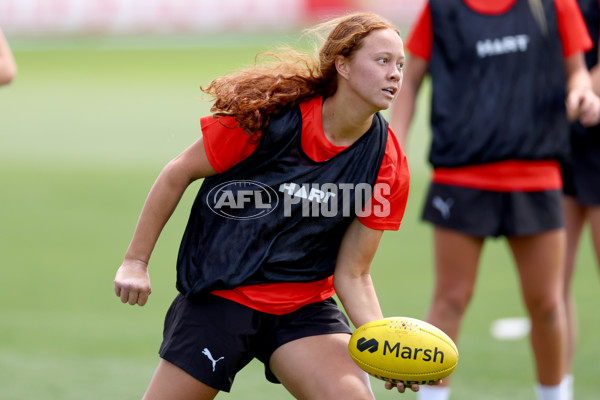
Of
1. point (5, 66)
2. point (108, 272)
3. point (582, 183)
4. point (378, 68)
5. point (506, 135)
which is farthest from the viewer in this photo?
point (108, 272)

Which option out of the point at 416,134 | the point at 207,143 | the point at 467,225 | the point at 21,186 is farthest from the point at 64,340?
the point at 416,134

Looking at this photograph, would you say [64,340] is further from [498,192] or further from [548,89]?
[548,89]

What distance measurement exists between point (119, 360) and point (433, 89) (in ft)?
8.41

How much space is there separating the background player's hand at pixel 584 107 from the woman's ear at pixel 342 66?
147 cm

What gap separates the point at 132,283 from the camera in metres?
3.36

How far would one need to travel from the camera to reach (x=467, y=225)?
4.66 meters

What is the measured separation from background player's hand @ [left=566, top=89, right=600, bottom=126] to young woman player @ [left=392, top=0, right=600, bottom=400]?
0.14 metres

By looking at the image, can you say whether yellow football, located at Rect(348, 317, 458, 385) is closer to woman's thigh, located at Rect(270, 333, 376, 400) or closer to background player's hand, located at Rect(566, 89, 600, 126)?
woman's thigh, located at Rect(270, 333, 376, 400)

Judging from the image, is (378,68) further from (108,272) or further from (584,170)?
(108,272)

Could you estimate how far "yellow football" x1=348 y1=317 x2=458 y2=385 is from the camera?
3318 millimetres

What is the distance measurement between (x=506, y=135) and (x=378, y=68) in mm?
1517

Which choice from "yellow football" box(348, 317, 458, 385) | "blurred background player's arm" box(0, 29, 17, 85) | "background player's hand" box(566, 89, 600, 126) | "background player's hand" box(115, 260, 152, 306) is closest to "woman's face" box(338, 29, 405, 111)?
"yellow football" box(348, 317, 458, 385)

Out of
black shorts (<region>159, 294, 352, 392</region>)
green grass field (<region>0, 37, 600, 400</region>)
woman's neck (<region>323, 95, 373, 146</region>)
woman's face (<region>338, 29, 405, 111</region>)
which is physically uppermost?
woman's face (<region>338, 29, 405, 111</region>)

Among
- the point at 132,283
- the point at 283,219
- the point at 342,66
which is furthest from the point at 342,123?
the point at 132,283
